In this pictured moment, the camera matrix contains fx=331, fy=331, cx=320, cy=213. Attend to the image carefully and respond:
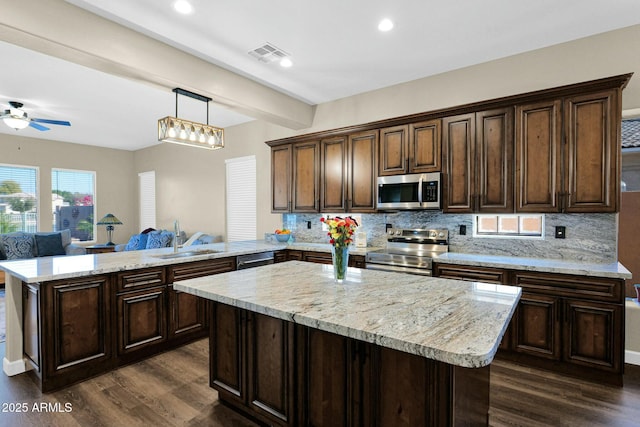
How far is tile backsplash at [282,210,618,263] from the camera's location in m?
2.96

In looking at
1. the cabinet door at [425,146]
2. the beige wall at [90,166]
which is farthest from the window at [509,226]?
the beige wall at [90,166]

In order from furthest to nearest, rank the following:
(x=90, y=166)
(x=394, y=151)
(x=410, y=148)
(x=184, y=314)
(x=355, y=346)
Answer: (x=90, y=166)
(x=394, y=151)
(x=410, y=148)
(x=184, y=314)
(x=355, y=346)

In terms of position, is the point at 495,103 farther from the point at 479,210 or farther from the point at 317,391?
the point at 317,391

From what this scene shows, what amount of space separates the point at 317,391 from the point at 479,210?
2.42 metres

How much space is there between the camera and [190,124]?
10.7 ft

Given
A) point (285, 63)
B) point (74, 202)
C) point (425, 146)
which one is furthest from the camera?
point (74, 202)

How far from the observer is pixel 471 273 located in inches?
121

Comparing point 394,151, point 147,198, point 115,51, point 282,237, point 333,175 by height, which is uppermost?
point 115,51

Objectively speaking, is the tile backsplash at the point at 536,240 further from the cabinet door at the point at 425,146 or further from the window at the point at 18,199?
the window at the point at 18,199

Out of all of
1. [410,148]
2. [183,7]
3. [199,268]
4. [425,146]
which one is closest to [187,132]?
[183,7]

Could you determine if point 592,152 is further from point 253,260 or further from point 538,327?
point 253,260

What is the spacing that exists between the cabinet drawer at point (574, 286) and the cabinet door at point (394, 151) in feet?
5.32

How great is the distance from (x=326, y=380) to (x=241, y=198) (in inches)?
180

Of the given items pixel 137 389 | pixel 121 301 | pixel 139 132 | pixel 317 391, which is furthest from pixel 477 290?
pixel 139 132
